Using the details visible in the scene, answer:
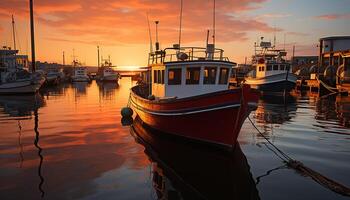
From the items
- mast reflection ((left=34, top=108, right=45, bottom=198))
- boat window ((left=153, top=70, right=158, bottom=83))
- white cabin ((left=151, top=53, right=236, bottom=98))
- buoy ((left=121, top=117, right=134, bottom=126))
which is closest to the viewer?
mast reflection ((left=34, top=108, right=45, bottom=198))

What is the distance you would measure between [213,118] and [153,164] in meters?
2.91

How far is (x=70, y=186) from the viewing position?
8.64m

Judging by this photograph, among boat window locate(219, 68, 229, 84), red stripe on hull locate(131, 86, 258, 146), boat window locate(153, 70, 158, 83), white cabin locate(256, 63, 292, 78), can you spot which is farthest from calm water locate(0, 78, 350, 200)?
white cabin locate(256, 63, 292, 78)

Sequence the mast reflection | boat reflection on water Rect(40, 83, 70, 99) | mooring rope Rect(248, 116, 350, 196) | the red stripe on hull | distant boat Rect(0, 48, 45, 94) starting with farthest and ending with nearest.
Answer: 1. boat reflection on water Rect(40, 83, 70, 99)
2. distant boat Rect(0, 48, 45, 94)
3. the red stripe on hull
4. the mast reflection
5. mooring rope Rect(248, 116, 350, 196)

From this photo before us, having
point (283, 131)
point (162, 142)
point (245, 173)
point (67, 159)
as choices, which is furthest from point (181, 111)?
point (283, 131)

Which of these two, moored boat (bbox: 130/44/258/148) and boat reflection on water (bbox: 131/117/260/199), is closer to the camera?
boat reflection on water (bbox: 131/117/260/199)

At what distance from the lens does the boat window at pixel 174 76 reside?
14.9 m

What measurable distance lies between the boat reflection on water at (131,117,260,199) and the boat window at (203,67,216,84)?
3.27 meters

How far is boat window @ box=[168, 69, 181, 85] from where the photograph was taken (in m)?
14.9

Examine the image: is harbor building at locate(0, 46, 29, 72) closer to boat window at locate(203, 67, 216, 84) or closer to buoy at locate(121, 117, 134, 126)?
buoy at locate(121, 117, 134, 126)

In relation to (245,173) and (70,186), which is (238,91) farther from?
(70,186)

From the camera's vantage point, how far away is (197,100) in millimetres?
11891

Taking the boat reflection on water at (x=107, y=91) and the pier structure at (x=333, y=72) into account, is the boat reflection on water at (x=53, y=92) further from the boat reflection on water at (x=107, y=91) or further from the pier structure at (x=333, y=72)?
the pier structure at (x=333, y=72)

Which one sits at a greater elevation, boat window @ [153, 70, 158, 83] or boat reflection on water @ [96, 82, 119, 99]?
boat window @ [153, 70, 158, 83]
